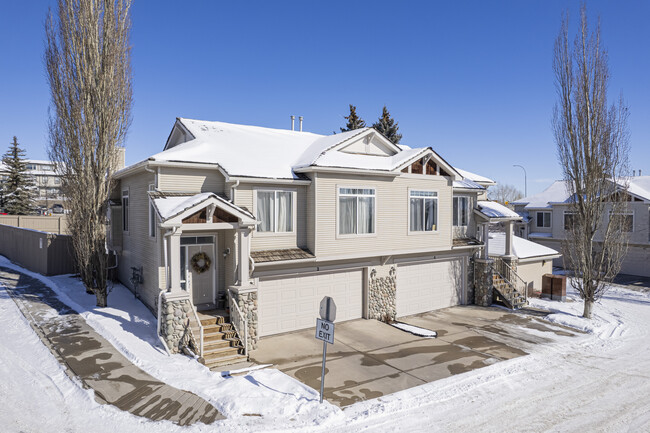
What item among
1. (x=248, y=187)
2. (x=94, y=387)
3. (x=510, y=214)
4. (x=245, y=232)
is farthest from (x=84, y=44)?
(x=510, y=214)

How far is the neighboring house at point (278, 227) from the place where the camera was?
1294 cm

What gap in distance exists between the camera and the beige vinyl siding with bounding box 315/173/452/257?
15.2 meters

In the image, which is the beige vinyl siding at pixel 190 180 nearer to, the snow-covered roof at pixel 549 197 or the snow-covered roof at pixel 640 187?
the snow-covered roof at pixel 640 187

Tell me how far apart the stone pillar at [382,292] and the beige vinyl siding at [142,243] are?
7.84 m

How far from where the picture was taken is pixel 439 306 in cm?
1950

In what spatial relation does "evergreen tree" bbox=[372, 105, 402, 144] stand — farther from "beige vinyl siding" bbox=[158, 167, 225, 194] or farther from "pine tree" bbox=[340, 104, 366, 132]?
"beige vinyl siding" bbox=[158, 167, 225, 194]

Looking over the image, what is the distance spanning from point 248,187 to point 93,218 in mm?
5732

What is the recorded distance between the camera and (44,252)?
1947 centimetres

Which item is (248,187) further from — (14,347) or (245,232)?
(14,347)

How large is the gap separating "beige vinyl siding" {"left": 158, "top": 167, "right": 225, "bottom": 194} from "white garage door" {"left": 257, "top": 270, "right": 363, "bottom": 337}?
3.66 meters

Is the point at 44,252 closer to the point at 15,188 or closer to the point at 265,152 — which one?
the point at 265,152

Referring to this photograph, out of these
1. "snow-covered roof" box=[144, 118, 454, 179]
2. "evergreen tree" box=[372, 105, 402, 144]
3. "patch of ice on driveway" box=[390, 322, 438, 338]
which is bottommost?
"patch of ice on driveway" box=[390, 322, 438, 338]

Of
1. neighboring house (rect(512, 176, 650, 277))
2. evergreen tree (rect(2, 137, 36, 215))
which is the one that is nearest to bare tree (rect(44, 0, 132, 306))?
neighboring house (rect(512, 176, 650, 277))

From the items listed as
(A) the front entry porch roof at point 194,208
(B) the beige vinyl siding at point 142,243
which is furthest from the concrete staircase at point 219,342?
(A) the front entry porch roof at point 194,208
